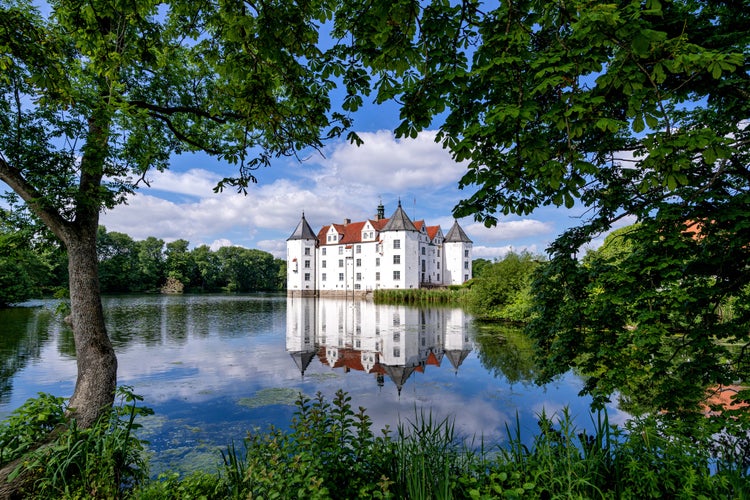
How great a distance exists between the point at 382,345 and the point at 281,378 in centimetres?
536

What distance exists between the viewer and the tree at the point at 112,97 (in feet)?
11.5

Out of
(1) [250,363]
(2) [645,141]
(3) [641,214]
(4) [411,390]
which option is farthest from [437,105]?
(1) [250,363]

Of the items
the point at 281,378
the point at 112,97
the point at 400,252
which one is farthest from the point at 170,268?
the point at 112,97

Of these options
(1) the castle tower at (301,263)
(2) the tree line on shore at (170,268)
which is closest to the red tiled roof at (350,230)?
(1) the castle tower at (301,263)

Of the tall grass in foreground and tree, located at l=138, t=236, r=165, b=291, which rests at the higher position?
tree, located at l=138, t=236, r=165, b=291

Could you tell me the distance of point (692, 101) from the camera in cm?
459

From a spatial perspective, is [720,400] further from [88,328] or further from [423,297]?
[423,297]

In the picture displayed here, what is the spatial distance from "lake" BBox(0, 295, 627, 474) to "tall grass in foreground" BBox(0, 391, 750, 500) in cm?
117

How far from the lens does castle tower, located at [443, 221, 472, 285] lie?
163 ft

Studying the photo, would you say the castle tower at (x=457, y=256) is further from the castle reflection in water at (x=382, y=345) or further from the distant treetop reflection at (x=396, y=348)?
the distant treetop reflection at (x=396, y=348)

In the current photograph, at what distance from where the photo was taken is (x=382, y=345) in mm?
13914

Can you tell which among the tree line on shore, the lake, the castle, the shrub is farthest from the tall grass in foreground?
the castle

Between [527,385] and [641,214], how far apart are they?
6.27 metres

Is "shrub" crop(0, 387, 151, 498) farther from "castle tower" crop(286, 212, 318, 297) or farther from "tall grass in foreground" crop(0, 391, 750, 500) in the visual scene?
"castle tower" crop(286, 212, 318, 297)
